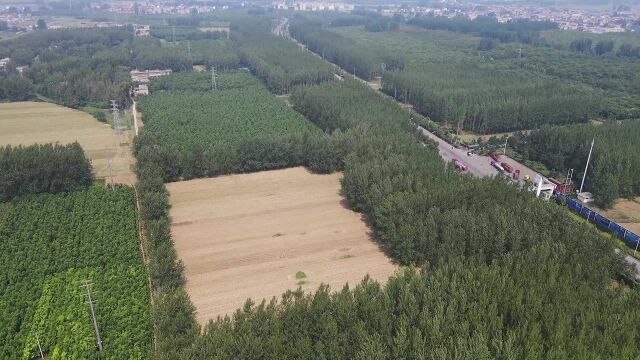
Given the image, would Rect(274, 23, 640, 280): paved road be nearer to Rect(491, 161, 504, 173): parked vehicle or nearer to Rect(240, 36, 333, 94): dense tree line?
Rect(491, 161, 504, 173): parked vehicle

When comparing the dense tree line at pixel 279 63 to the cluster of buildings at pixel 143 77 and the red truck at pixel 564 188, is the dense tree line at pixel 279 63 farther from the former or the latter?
the red truck at pixel 564 188

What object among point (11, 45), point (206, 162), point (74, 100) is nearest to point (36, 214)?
point (206, 162)

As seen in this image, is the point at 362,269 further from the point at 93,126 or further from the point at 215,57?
the point at 215,57

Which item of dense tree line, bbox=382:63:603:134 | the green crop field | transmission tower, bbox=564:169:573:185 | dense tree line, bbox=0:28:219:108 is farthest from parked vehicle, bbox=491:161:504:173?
dense tree line, bbox=0:28:219:108

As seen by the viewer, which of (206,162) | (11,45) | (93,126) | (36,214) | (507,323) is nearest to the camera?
(507,323)

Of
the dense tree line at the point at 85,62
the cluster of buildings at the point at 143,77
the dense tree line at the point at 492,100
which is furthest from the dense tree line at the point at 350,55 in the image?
the cluster of buildings at the point at 143,77
